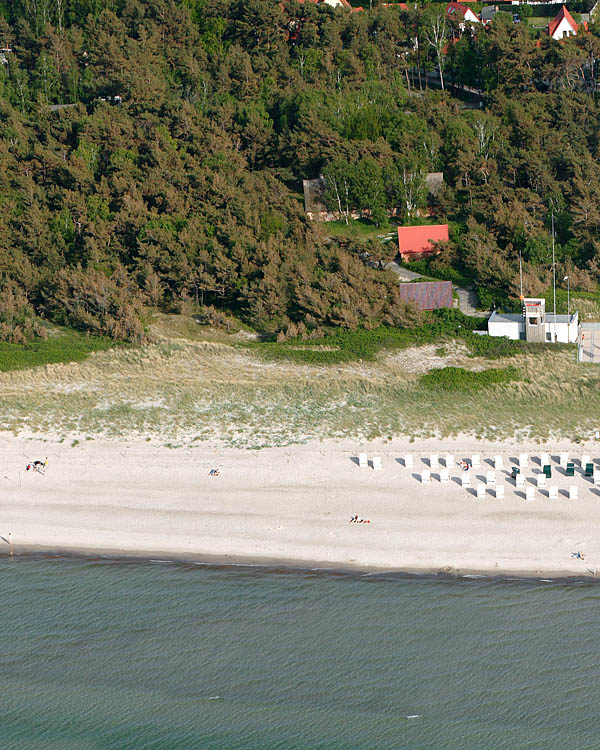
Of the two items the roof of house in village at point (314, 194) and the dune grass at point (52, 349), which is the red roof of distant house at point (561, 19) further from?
the dune grass at point (52, 349)

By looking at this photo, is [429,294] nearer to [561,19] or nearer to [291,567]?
[291,567]

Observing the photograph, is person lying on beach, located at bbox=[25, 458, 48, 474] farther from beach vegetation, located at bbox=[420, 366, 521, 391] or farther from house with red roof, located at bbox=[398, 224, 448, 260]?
house with red roof, located at bbox=[398, 224, 448, 260]

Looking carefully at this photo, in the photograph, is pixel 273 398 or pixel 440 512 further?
pixel 273 398

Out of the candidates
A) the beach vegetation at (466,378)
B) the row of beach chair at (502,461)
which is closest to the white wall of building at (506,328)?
the beach vegetation at (466,378)

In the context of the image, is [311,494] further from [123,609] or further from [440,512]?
[123,609]

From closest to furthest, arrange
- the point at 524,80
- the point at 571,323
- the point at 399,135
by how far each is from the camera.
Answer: the point at 571,323 → the point at 399,135 → the point at 524,80

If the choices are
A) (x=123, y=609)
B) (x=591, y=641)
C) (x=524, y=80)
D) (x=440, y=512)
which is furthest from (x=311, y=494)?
(x=524, y=80)
